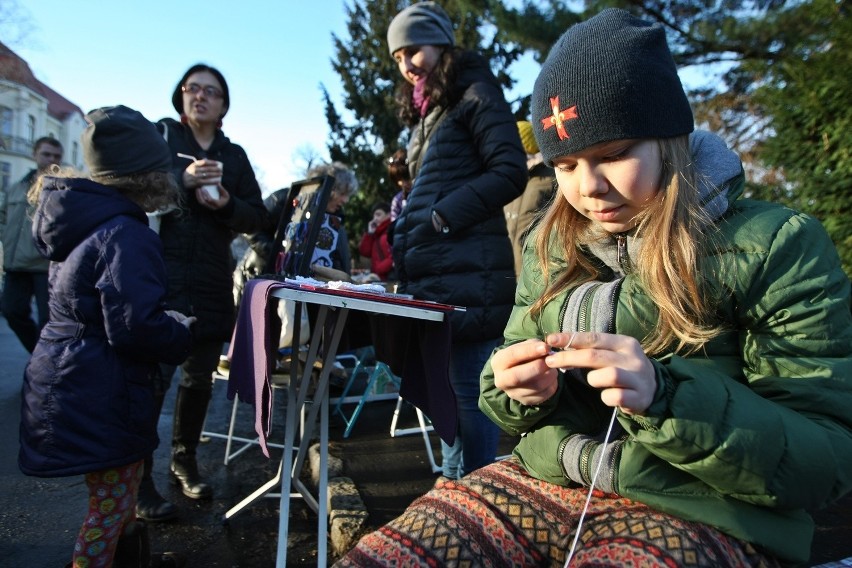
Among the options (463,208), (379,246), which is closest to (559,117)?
→ (463,208)

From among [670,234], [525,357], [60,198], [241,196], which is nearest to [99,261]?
[60,198]

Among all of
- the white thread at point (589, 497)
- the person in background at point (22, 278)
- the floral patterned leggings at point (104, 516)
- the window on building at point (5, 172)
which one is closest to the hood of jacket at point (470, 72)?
the white thread at point (589, 497)

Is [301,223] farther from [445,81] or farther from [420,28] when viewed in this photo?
[420,28]

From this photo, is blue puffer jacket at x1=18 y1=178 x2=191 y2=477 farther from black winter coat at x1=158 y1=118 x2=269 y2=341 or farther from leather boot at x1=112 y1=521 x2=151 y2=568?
black winter coat at x1=158 y1=118 x2=269 y2=341

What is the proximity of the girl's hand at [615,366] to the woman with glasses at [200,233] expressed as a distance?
8.17ft

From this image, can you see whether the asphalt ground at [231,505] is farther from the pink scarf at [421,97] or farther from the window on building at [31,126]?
the window on building at [31,126]

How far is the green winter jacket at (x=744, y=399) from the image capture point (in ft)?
3.33

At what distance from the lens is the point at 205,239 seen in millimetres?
3207

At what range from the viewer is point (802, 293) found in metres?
1.13

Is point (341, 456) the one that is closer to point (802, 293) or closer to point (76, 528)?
point (76, 528)

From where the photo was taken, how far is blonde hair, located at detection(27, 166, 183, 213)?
2455 mm

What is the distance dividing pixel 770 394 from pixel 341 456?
317cm

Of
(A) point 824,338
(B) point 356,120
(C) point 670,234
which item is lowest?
(A) point 824,338

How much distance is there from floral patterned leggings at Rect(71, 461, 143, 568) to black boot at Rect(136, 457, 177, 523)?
29.9 inches
